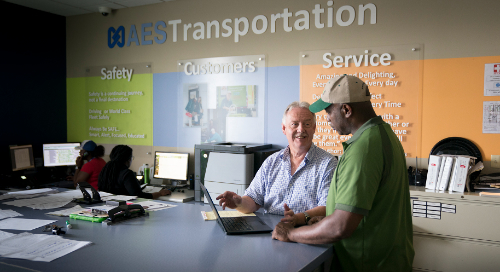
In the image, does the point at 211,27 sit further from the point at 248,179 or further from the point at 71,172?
the point at 71,172

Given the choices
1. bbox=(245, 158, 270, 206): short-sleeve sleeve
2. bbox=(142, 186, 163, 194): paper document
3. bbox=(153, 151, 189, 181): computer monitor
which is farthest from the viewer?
bbox=(153, 151, 189, 181): computer monitor

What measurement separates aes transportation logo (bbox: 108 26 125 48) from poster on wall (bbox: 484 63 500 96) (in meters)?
4.04

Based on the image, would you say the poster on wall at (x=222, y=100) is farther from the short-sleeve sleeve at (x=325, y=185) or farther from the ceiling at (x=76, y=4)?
the short-sleeve sleeve at (x=325, y=185)

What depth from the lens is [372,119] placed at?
1556 mm

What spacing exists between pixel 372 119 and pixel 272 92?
2569 millimetres

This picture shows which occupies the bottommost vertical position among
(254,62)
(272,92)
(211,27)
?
(272,92)

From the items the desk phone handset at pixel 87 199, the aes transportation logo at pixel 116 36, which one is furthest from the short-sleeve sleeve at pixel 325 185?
the aes transportation logo at pixel 116 36

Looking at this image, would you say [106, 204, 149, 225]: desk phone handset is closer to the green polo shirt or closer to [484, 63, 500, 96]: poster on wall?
the green polo shirt

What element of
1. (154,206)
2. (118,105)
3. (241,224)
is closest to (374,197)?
(241,224)

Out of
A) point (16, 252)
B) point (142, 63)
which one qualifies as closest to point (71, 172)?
point (142, 63)

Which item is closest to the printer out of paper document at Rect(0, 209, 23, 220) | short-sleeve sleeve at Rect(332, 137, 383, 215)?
paper document at Rect(0, 209, 23, 220)

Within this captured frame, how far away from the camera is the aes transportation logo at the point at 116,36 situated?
16.2 ft

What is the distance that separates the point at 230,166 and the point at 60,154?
9.10 feet

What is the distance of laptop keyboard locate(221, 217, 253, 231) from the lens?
74.7 inches
